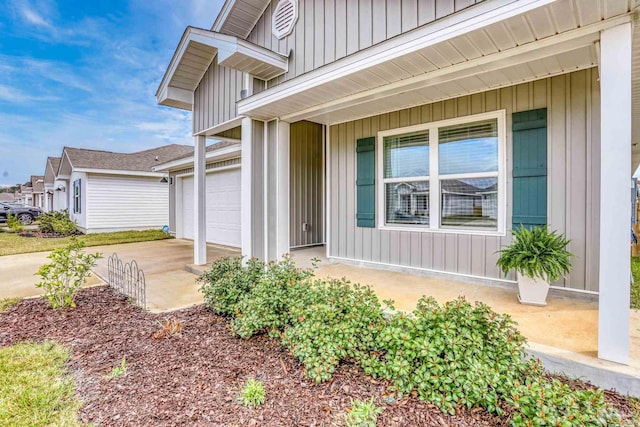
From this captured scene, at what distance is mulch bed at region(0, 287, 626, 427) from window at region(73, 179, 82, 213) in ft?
43.7

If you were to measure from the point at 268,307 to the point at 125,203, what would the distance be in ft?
47.4

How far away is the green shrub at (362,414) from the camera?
1831 millimetres

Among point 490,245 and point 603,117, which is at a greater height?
point 603,117

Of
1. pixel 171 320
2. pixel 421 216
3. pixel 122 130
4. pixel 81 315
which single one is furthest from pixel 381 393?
pixel 122 130

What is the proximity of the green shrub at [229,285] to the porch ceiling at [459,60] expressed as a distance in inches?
93.1

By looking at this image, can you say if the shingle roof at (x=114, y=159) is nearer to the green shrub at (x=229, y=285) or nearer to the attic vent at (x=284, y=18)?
the attic vent at (x=284, y=18)

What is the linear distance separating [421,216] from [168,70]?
17.8 feet

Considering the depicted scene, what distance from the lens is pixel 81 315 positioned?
3.83 meters

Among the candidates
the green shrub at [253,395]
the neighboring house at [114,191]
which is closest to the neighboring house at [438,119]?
the green shrub at [253,395]

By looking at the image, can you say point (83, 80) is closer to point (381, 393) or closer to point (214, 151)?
point (214, 151)

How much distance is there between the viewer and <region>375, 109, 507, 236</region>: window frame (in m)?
4.13

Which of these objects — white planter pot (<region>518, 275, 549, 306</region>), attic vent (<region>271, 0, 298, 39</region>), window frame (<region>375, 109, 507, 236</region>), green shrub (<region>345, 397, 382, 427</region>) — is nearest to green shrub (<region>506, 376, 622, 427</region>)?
green shrub (<region>345, 397, 382, 427</region>)

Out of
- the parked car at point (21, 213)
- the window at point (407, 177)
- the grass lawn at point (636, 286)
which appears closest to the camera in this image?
the grass lawn at point (636, 286)

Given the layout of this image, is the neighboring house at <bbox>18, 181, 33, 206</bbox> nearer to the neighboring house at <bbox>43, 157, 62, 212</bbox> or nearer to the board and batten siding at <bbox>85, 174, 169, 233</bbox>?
the neighboring house at <bbox>43, 157, 62, 212</bbox>
